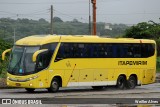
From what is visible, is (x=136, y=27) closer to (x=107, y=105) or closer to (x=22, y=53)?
(x=22, y=53)

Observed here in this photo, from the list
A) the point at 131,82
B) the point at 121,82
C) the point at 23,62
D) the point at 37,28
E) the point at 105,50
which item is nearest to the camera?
the point at 23,62

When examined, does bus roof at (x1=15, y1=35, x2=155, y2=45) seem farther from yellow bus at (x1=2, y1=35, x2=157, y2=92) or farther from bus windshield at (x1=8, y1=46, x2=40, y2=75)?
bus windshield at (x1=8, y1=46, x2=40, y2=75)

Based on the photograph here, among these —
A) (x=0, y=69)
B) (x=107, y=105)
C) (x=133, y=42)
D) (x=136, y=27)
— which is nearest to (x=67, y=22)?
(x=136, y=27)

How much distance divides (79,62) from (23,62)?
352 cm

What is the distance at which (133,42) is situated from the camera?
3200 centimetres

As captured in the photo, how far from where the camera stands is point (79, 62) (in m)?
28.8

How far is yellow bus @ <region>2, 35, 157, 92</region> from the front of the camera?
1056 inches

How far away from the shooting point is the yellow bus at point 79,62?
26.8 m

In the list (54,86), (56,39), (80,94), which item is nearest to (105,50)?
(56,39)

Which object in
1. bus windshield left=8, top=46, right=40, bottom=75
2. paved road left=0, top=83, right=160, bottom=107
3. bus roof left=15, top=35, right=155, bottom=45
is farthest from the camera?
bus roof left=15, top=35, right=155, bottom=45

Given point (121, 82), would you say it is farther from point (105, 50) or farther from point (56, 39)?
point (56, 39)

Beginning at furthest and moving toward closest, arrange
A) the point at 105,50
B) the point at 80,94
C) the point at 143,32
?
the point at 143,32 < the point at 105,50 < the point at 80,94

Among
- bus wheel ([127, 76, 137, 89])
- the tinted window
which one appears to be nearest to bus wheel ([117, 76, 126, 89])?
bus wheel ([127, 76, 137, 89])

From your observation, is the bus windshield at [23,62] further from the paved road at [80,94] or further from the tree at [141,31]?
the tree at [141,31]
